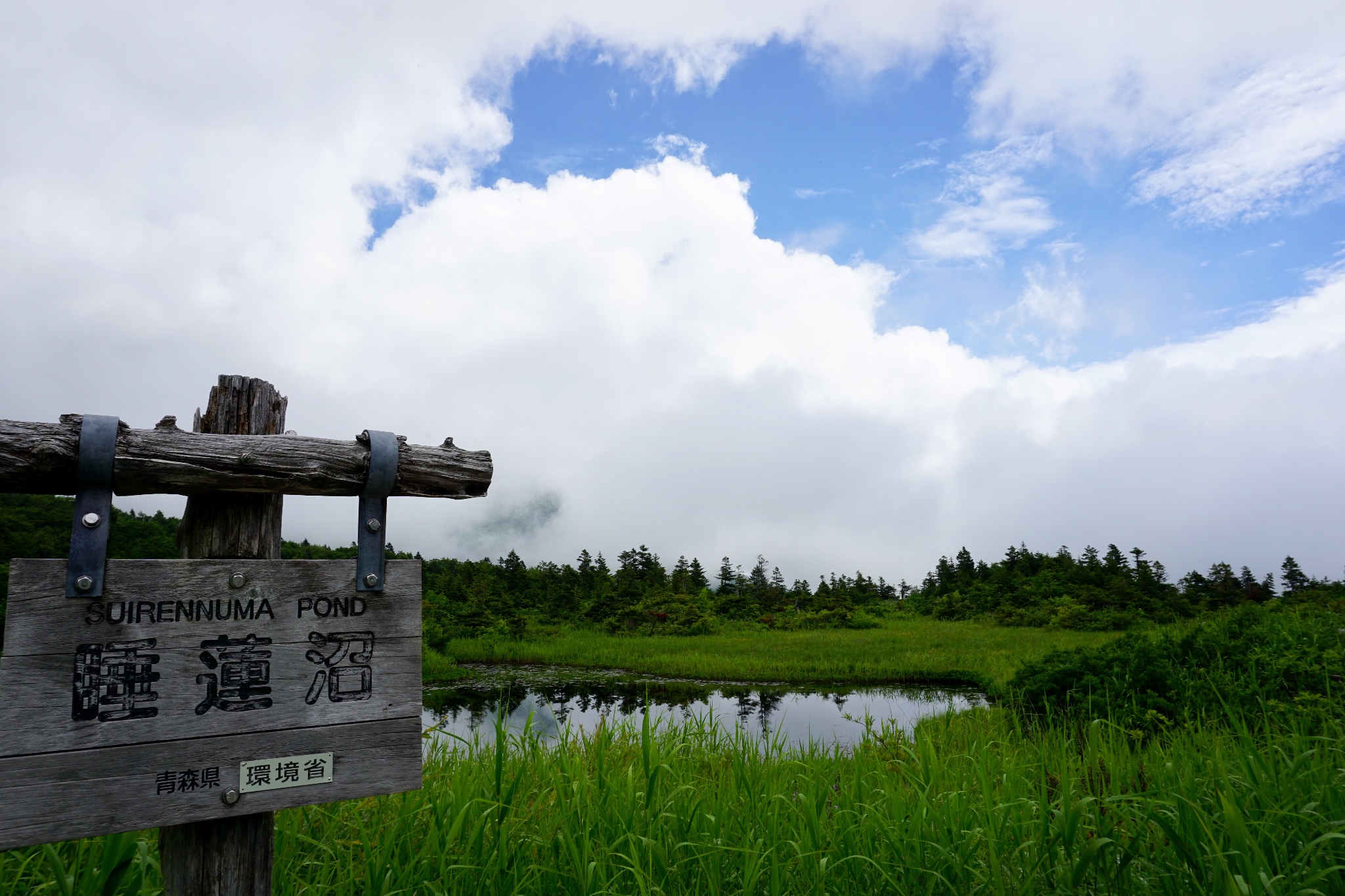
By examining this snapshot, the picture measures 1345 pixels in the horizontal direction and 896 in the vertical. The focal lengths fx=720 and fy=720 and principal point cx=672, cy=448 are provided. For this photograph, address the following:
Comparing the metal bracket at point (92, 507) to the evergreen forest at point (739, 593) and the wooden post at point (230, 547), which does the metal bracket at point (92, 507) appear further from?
the evergreen forest at point (739, 593)

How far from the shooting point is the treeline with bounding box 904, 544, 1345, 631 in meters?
20.7

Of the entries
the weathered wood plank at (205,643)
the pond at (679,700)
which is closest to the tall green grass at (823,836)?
the weathered wood plank at (205,643)

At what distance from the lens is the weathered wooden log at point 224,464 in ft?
5.77


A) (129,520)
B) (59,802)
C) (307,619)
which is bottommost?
(59,802)

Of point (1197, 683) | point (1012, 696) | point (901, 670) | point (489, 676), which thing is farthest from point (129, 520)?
point (1197, 683)

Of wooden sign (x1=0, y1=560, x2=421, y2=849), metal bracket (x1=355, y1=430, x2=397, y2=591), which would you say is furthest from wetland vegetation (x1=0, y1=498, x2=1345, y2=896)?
metal bracket (x1=355, y1=430, x2=397, y2=591)

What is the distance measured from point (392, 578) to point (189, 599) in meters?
0.49

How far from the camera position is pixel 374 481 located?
2.09 meters

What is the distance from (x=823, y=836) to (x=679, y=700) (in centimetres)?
987

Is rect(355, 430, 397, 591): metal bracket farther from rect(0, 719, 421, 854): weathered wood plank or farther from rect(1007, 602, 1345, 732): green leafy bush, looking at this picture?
rect(1007, 602, 1345, 732): green leafy bush

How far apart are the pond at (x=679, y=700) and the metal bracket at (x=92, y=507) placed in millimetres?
7875

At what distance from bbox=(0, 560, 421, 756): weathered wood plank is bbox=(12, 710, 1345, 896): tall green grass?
537 mm

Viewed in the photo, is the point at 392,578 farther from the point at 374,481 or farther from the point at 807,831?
the point at 807,831

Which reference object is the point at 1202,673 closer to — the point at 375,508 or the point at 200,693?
the point at 375,508
